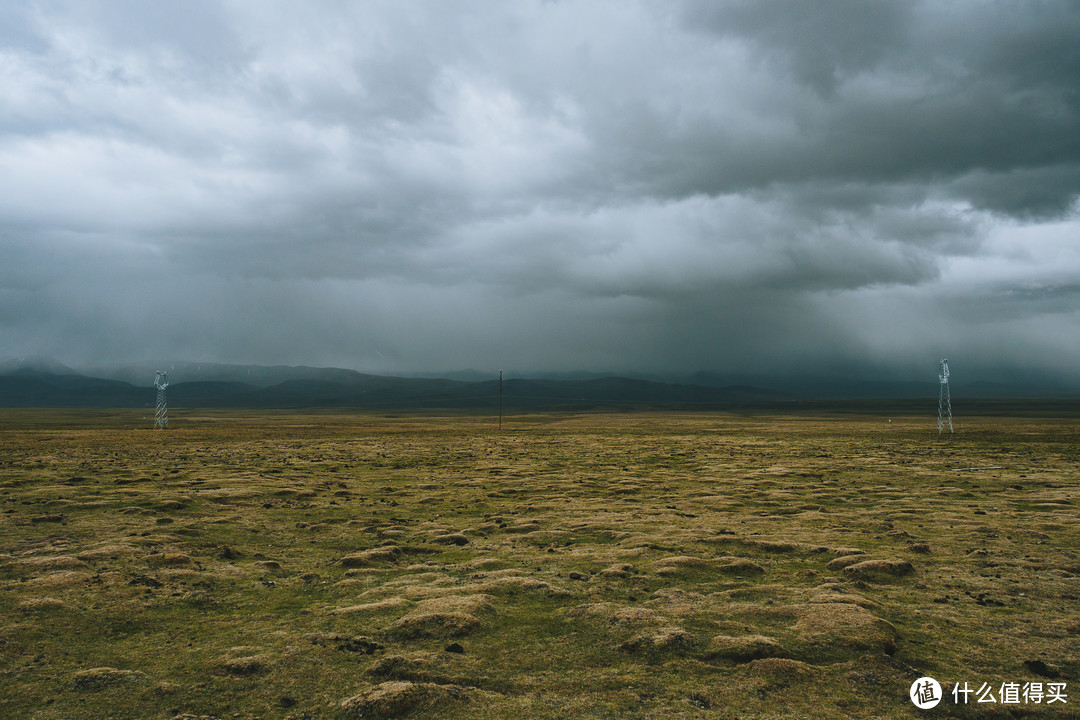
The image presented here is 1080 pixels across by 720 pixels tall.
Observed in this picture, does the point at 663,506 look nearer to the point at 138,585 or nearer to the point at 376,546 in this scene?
the point at 376,546

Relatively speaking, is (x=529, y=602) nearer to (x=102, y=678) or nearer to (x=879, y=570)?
(x=102, y=678)

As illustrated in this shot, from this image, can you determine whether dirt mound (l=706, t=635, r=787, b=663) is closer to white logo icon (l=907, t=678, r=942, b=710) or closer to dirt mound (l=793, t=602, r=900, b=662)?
dirt mound (l=793, t=602, r=900, b=662)

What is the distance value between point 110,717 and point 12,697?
84.6 inches

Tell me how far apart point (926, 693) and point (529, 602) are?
27.9 feet

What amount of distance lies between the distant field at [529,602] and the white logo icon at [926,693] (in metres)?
0.17

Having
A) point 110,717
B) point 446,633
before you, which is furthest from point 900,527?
point 110,717

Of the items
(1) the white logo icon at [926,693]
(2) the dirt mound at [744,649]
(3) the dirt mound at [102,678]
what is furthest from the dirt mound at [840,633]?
(3) the dirt mound at [102,678]

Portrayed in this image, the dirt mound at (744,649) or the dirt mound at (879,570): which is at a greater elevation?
the dirt mound at (744,649)

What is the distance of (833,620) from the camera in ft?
42.7

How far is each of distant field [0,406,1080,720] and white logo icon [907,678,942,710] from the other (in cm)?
17

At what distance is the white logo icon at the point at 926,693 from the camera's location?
31.9ft

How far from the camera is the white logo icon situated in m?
9.73

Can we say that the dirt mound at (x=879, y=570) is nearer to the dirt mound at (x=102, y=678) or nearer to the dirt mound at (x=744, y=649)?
the dirt mound at (x=744, y=649)

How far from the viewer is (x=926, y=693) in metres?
10.0
